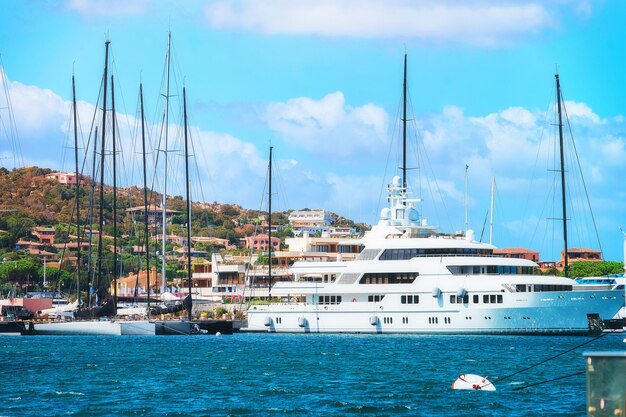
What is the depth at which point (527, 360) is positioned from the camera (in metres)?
47.5

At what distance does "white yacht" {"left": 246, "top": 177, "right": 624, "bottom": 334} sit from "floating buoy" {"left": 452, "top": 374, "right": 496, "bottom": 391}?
93.4ft

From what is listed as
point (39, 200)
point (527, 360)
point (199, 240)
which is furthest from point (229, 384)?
point (39, 200)

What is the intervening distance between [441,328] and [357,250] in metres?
12.9

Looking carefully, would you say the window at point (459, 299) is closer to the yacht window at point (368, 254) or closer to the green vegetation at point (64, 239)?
the yacht window at point (368, 254)

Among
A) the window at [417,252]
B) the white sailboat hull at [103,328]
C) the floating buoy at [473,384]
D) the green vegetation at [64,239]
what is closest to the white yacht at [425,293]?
the window at [417,252]

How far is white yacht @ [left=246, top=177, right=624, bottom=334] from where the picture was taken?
64375mm

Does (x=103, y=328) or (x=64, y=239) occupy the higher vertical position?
(x=64, y=239)

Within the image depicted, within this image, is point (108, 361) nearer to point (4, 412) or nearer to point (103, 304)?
point (4, 412)

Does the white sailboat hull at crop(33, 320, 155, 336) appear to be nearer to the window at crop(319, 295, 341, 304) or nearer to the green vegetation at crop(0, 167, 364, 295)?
the window at crop(319, 295, 341, 304)

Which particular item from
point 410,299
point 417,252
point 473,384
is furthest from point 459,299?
point 473,384

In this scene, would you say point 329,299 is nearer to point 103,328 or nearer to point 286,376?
point 103,328

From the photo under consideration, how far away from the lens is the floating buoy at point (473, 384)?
35312 millimetres

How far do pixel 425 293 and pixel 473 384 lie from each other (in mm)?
30481

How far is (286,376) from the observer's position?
136ft
